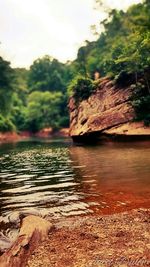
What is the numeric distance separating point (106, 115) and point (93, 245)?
113 feet

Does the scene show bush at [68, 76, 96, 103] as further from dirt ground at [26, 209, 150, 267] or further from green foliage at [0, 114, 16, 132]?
dirt ground at [26, 209, 150, 267]

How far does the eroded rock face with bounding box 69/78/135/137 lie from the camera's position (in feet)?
131

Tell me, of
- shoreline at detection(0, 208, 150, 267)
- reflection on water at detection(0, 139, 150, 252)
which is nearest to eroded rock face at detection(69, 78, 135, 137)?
reflection on water at detection(0, 139, 150, 252)

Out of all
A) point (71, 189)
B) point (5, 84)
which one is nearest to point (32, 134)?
point (5, 84)

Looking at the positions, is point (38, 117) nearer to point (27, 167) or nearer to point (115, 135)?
point (115, 135)

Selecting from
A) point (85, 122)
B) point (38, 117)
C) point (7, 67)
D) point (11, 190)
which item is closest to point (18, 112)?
point (38, 117)

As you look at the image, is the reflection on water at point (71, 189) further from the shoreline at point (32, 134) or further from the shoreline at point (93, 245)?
the shoreline at point (32, 134)

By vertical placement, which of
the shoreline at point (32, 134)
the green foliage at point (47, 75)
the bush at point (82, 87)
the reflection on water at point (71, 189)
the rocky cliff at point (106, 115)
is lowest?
the reflection on water at point (71, 189)

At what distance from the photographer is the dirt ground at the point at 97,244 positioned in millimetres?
6390

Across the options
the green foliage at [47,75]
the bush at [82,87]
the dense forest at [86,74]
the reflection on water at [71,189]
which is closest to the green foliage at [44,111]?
the dense forest at [86,74]

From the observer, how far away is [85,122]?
142 feet

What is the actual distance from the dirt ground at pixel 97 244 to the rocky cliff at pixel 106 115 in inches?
1095

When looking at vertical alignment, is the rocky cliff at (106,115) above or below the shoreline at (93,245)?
above

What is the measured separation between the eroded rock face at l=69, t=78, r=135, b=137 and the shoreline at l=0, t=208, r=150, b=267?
1217 inches
